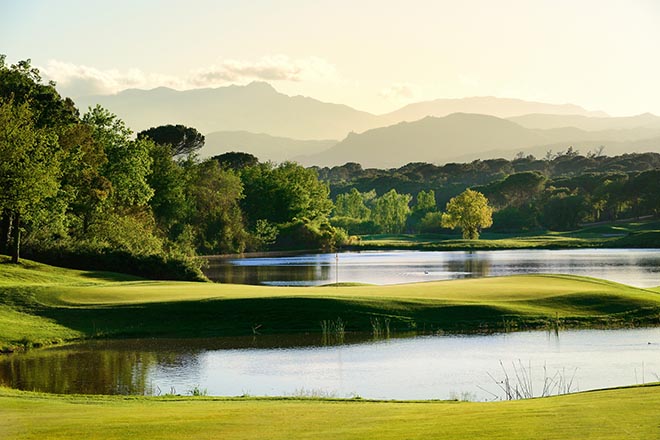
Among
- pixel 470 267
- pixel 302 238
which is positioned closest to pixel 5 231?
pixel 470 267

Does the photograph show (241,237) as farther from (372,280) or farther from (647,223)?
(647,223)

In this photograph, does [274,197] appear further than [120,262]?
Yes

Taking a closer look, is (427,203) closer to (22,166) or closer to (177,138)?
(177,138)

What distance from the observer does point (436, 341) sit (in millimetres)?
34375

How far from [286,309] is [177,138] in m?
100

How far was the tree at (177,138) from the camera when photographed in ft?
444

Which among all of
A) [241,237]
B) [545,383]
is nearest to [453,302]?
[545,383]

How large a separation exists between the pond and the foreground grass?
199 inches

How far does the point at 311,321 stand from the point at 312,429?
22820 millimetres

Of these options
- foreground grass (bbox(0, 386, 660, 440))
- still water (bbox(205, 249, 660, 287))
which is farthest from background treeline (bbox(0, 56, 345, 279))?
foreground grass (bbox(0, 386, 660, 440))

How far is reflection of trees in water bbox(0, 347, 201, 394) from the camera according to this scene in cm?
2552

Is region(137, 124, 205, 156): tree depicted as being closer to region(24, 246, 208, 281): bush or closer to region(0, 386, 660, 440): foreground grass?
region(24, 246, 208, 281): bush

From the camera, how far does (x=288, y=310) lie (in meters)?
39.4

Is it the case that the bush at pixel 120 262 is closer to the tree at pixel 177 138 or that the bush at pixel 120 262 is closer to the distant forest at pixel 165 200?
the distant forest at pixel 165 200
